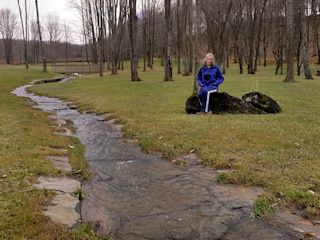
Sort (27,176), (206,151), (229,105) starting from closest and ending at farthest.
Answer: (27,176), (206,151), (229,105)

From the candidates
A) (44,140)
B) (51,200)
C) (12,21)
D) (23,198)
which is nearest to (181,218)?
(51,200)

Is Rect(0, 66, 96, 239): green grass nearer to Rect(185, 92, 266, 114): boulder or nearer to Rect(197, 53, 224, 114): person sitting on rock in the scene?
Rect(197, 53, 224, 114): person sitting on rock

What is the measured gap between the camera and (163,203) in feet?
14.6

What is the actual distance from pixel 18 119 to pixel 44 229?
8.52 meters

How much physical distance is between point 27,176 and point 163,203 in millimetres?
2659

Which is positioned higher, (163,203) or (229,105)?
(229,105)

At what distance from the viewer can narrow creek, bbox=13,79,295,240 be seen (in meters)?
3.62

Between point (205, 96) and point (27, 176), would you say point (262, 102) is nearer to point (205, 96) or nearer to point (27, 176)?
point (205, 96)

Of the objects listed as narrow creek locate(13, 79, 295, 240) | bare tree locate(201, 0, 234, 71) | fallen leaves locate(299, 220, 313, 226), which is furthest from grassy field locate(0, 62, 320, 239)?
bare tree locate(201, 0, 234, 71)

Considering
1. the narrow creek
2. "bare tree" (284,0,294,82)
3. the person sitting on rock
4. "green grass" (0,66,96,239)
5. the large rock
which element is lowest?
the narrow creek

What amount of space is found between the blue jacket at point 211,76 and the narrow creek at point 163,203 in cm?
492

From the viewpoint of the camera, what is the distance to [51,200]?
13.7ft

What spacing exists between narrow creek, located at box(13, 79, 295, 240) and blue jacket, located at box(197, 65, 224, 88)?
16.1 ft

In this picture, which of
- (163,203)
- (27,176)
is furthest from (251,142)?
(27,176)
